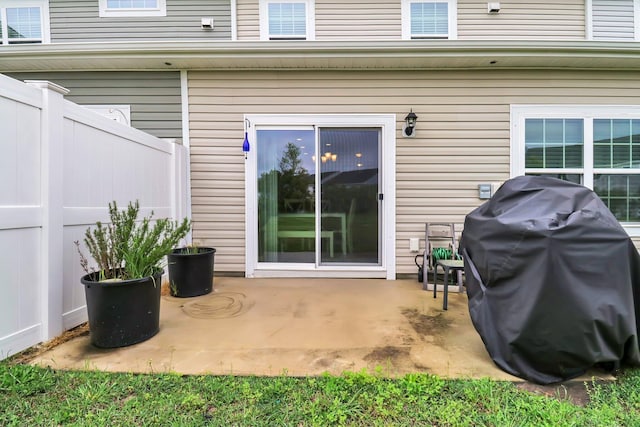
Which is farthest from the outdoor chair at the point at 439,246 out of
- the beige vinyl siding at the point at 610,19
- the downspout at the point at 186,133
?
the beige vinyl siding at the point at 610,19

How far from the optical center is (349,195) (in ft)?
13.3

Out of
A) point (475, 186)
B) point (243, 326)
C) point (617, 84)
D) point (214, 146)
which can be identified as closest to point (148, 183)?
point (214, 146)

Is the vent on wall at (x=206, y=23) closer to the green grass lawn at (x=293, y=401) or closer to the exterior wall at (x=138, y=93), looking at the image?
the exterior wall at (x=138, y=93)

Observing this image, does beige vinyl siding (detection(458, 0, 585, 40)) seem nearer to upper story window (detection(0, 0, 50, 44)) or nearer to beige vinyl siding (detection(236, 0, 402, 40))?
beige vinyl siding (detection(236, 0, 402, 40))

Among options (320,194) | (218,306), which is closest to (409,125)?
(320,194)

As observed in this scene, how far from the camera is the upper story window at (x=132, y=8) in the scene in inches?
169

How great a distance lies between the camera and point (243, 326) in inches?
98.6

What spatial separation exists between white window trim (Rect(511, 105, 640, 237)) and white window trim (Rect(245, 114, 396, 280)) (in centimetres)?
161

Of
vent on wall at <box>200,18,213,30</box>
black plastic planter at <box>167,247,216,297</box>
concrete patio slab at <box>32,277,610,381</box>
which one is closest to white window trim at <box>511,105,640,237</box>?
concrete patio slab at <box>32,277,610,381</box>

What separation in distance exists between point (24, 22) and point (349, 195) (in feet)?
17.6

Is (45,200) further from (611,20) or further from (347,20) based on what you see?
(611,20)

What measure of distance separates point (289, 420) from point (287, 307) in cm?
155

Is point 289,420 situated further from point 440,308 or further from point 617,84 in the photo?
point 617,84

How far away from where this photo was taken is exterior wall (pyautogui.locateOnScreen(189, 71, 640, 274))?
393cm
